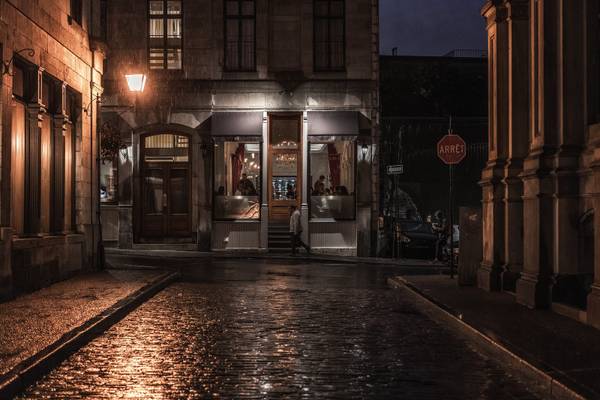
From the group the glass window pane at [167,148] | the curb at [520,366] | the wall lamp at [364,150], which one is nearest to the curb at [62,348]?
the curb at [520,366]

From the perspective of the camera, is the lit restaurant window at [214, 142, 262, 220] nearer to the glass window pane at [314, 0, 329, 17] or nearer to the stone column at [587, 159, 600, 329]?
the glass window pane at [314, 0, 329, 17]

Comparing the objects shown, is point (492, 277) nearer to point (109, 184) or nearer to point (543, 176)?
point (543, 176)

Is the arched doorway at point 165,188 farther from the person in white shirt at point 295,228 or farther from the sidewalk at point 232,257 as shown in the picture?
the person in white shirt at point 295,228

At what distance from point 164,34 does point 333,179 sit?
788 cm

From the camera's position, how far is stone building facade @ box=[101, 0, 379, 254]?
31.0 meters

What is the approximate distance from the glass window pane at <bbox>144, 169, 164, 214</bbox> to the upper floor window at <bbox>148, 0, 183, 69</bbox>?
382 centimetres

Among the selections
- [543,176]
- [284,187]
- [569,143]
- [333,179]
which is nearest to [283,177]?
[284,187]

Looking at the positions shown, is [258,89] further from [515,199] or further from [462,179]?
[515,199]

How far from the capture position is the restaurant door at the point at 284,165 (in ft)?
103

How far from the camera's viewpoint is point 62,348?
9148 millimetres

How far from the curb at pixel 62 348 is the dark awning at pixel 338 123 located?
652 inches

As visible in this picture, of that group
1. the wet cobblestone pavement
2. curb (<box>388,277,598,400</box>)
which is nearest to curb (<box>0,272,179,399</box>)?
the wet cobblestone pavement

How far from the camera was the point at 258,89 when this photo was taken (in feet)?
102

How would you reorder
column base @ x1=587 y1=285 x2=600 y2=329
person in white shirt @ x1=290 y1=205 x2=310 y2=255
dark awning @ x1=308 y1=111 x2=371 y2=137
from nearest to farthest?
1. column base @ x1=587 y1=285 x2=600 y2=329
2. person in white shirt @ x1=290 y1=205 x2=310 y2=255
3. dark awning @ x1=308 y1=111 x2=371 y2=137
